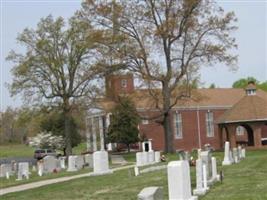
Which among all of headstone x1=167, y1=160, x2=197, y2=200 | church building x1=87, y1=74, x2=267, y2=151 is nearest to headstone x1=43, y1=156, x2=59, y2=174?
church building x1=87, y1=74, x2=267, y2=151

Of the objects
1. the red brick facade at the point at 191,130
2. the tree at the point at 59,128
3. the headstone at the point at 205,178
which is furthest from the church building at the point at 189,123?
the headstone at the point at 205,178

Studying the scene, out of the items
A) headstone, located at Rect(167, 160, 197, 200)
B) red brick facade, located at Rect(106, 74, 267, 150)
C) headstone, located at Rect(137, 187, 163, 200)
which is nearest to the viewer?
headstone, located at Rect(137, 187, 163, 200)

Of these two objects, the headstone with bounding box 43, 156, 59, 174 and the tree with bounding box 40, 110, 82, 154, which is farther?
the tree with bounding box 40, 110, 82, 154

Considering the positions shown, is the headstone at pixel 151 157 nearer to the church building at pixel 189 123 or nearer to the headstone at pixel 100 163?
the headstone at pixel 100 163

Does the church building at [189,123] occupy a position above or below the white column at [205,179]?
above

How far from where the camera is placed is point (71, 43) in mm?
57594

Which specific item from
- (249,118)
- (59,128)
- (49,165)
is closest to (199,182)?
(49,165)

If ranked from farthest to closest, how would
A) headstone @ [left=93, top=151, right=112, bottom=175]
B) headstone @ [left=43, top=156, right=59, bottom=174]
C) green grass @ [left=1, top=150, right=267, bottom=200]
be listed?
1. headstone @ [left=43, top=156, right=59, bottom=174]
2. headstone @ [left=93, top=151, right=112, bottom=175]
3. green grass @ [left=1, top=150, right=267, bottom=200]

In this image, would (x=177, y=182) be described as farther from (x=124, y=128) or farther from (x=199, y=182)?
(x=124, y=128)

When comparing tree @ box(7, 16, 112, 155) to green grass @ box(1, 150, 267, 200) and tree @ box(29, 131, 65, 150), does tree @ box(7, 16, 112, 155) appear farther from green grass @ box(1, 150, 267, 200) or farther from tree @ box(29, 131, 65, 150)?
green grass @ box(1, 150, 267, 200)

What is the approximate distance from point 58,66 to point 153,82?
11343mm

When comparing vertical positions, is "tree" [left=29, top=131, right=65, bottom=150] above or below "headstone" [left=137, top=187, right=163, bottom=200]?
above

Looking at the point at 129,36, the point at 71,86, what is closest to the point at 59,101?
the point at 71,86

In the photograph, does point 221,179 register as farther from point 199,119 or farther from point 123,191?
point 199,119
